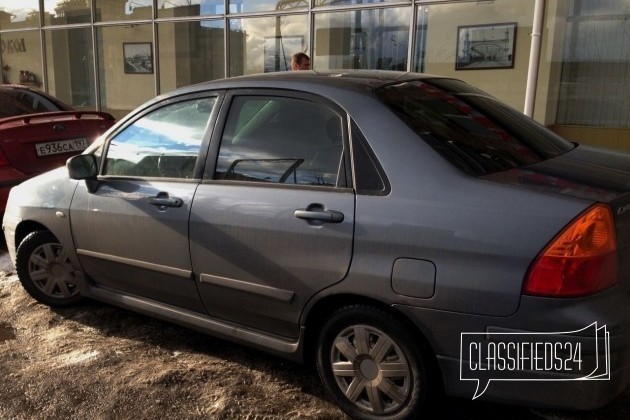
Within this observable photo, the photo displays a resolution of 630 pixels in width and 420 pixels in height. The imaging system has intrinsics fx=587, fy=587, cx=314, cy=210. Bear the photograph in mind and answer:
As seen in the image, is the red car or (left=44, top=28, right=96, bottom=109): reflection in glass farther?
(left=44, top=28, right=96, bottom=109): reflection in glass

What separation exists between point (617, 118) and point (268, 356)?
694 centimetres

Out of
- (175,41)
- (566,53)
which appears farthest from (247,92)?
(175,41)

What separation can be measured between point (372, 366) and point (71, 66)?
44.0 ft

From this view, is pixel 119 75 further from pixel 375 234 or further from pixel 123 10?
pixel 375 234

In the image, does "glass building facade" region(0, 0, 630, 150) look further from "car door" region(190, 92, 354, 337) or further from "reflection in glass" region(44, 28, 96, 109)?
"car door" region(190, 92, 354, 337)

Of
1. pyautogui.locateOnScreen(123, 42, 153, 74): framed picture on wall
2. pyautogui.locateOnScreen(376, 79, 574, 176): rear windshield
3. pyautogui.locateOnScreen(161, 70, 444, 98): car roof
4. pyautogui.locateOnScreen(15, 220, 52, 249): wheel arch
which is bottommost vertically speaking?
pyautogui.locateOnScreen(15, 220, 52, 249): wheel arch

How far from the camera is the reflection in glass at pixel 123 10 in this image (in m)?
12.0

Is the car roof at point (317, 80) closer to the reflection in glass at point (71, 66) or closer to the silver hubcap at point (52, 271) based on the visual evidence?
the silver hubcap at point (52, 271)

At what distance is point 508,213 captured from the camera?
85.0 inches

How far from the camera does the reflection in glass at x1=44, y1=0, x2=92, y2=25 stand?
13000mm

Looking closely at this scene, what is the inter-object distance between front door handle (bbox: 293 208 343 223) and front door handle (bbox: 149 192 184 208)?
29.9 inches

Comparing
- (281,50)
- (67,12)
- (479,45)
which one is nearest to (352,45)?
(281,50)
